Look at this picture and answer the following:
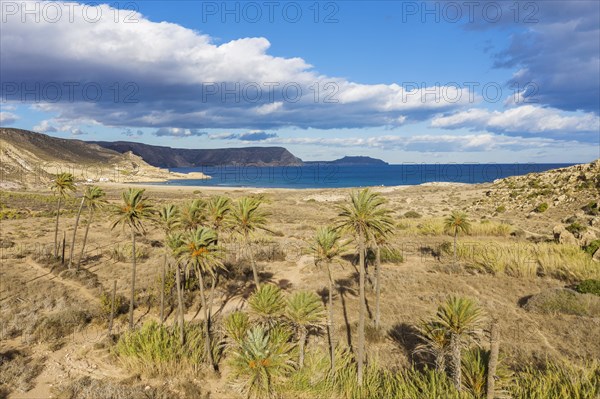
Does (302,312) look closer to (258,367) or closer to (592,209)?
(258,367)

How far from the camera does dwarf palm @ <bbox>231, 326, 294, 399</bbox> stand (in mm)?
14641

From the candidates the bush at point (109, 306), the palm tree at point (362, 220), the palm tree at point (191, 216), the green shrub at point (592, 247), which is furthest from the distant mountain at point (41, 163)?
the green shrub at point (592, 247)

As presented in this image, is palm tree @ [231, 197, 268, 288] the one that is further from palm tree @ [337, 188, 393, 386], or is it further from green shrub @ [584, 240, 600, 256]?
green shrub @ [584, 240, 600, 256]

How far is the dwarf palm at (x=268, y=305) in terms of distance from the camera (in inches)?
672

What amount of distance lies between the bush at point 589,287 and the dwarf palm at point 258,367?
18.8 metres

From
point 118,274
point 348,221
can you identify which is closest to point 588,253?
point 348,221

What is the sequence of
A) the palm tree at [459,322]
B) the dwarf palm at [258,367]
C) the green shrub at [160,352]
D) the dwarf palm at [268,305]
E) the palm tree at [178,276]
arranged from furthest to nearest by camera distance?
the palm tree at [178,276], the dwarf palm at [268,305], the green shrub at [160,352], the dwarf palm at [258,367], the palm tree at [459,322]

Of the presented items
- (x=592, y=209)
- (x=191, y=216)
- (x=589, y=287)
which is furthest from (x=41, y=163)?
(x=589, y=287)

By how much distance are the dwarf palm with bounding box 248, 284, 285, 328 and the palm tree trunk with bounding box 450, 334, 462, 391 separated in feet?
24.3

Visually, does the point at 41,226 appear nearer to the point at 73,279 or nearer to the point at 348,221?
the point at 73,279

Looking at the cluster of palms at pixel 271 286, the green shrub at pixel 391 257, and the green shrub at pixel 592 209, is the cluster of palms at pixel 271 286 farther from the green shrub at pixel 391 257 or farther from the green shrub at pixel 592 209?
the green shrub at pixel 592 209

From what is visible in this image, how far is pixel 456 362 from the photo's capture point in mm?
13602

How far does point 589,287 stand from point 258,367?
20645 millimetres

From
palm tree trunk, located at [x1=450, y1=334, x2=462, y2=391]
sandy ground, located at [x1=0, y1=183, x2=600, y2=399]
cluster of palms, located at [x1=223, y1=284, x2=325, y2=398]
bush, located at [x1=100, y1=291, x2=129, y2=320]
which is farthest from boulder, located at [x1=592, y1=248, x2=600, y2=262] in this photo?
bush, located at [x1=100, y1=291, x2=129, y2=320]
